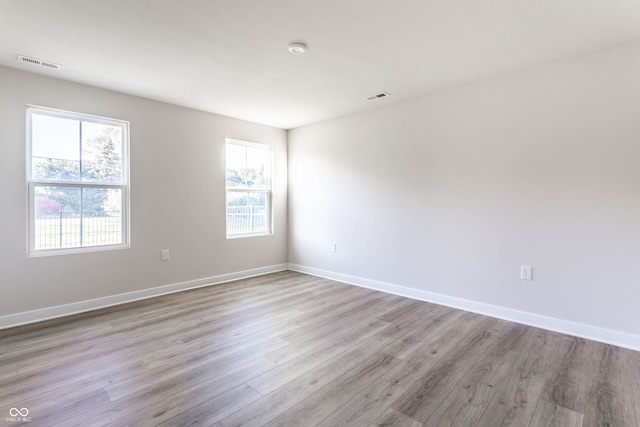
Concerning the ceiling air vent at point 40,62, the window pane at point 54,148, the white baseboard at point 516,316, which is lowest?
the white baseboard at point 516,316

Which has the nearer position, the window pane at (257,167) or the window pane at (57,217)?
the window pane at (57,217)

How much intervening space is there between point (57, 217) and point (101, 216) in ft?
1.27

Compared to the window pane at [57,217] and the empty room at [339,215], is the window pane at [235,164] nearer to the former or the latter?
the empty room at [339,215]

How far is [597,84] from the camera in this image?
266 centimetres

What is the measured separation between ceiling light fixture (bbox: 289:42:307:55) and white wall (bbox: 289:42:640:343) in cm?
178

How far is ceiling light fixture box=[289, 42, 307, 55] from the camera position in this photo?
2527mm

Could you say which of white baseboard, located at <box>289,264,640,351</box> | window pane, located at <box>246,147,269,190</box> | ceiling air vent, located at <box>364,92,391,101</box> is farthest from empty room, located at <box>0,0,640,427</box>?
window pane, located at <box>246,147,269,190</box>

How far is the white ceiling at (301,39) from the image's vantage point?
208cm

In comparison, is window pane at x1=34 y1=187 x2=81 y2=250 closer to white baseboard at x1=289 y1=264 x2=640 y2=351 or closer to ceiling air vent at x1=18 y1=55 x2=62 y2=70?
ceiling air vent at x1=18 y1=55 x2=62 y2=70

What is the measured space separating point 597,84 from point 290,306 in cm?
359

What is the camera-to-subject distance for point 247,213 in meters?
5.00

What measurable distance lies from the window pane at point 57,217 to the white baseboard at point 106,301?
65 centimetres

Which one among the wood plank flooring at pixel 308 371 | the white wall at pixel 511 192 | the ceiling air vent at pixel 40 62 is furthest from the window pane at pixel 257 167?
the ceiling air vent at pixel 40 62

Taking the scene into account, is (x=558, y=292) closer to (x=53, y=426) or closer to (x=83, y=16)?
(x=53, y=426)
